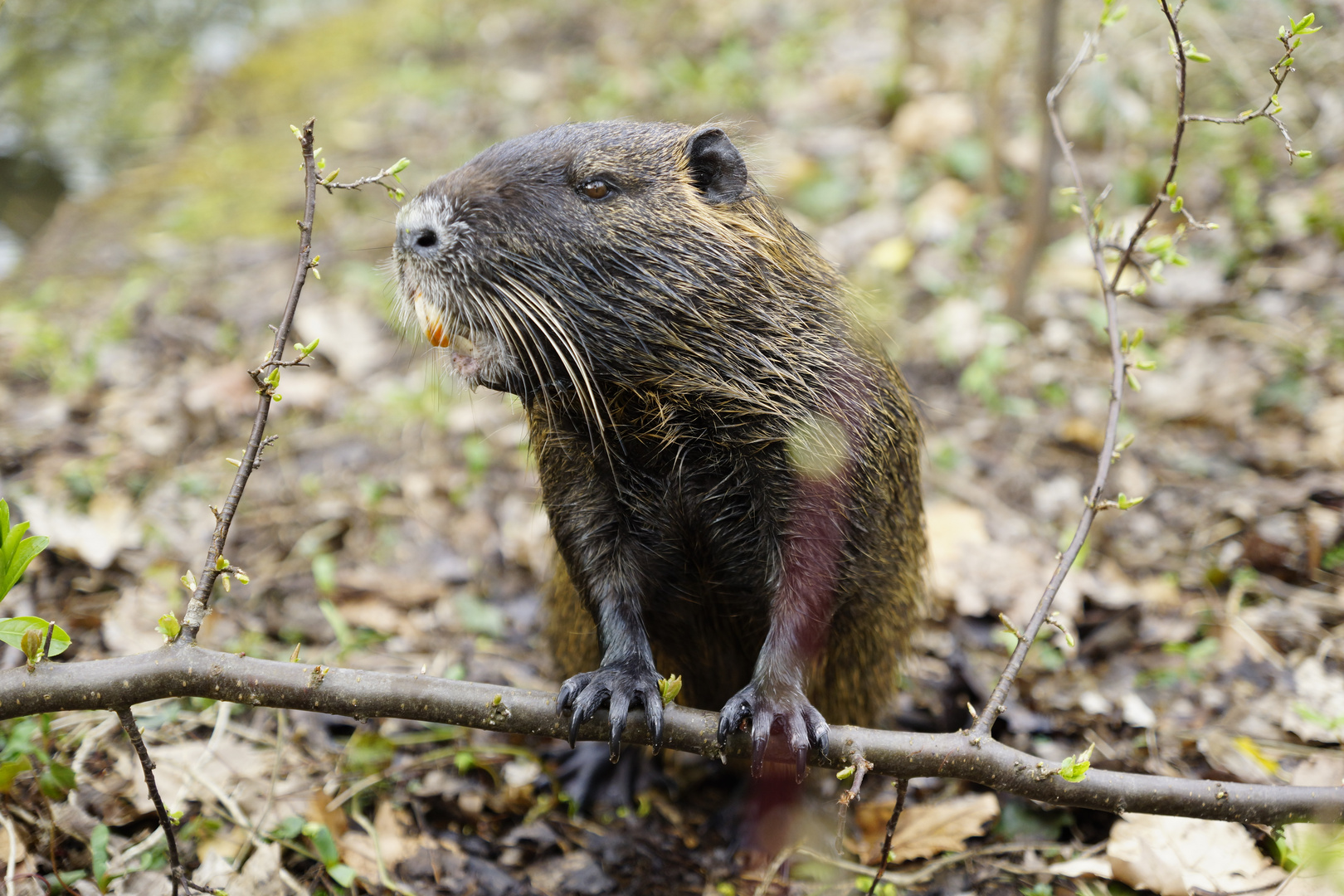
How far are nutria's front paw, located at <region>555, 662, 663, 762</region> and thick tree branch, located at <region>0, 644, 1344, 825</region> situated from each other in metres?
0.03

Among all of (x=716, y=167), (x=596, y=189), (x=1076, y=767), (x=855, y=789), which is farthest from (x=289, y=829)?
(x=716, y=167)

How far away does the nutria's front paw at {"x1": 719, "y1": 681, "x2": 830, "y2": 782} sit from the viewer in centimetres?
220

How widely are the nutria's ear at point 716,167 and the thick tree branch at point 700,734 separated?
4.36 feet

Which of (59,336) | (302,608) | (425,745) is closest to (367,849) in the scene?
(425,745)

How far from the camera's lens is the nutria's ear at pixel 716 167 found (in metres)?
2.53

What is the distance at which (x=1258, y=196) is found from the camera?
5039 millimetres

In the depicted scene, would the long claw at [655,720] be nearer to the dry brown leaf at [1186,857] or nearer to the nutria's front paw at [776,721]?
the nutria's front paw at [776,721]

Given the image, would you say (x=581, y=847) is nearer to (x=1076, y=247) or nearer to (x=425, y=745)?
(x=425, y=745)

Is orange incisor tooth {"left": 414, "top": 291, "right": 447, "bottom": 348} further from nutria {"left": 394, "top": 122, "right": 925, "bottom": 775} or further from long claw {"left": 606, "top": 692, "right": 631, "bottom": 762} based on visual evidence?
long claw {"left": 606, "top": 692, "right": 631, "bottom": 762}

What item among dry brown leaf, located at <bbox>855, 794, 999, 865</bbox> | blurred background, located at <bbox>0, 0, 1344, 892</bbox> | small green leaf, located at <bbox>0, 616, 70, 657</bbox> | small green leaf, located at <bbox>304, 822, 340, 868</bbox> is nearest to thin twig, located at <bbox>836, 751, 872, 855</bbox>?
dry brown leaf, located at <bbox>855, 794, 999, 865</bbox>

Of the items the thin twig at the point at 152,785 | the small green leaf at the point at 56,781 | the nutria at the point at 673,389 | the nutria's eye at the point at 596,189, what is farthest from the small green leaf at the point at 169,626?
the nutria's eye at the point at 596,189

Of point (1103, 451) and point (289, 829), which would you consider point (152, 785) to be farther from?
point (1103, 451)

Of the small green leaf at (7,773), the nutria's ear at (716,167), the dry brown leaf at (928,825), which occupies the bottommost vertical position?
the dry brown leaf at (928,825)

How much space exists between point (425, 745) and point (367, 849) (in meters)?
0.42
